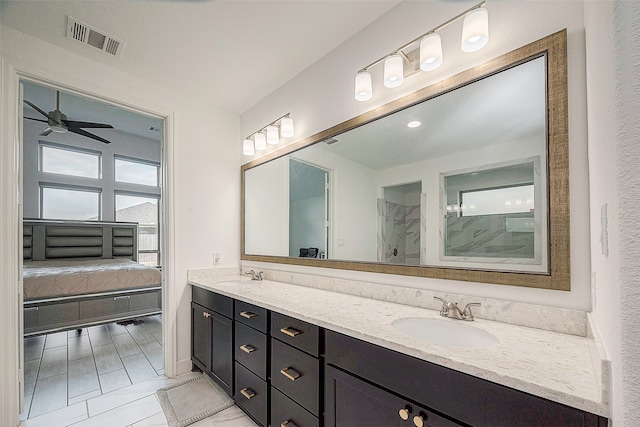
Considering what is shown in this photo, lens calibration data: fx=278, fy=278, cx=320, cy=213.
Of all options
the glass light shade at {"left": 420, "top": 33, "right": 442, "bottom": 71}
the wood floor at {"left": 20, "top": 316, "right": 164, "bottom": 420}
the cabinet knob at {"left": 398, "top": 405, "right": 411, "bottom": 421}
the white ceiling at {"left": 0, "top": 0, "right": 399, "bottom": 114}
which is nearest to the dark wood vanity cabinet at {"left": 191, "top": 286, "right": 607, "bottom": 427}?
the cabinet knob at {"left": 398, "top": 405, "right": 411, "bottom": 421}

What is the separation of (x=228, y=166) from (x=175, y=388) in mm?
2076

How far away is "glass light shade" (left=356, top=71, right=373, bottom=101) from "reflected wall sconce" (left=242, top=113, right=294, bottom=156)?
30.9 inches

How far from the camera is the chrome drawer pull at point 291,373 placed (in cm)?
142

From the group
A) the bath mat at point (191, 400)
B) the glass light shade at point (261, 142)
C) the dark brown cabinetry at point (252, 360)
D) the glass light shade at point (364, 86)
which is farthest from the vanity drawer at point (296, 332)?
the glass light shade at point (261, 142)

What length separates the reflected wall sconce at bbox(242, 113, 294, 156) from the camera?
238 cm

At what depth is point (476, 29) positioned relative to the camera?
1.24 meters

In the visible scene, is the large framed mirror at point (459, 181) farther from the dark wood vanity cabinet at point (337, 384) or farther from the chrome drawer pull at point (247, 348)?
the chrome drawer pull at point (247, 348)

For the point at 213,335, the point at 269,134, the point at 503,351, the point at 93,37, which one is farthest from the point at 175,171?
the point at 503,351

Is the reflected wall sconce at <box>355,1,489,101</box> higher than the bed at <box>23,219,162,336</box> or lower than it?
higher

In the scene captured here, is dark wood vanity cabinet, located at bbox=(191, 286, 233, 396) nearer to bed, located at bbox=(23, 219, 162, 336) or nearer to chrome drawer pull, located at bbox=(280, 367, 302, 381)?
chrome drawer pull, located at bbox=(280, 367, 302, 381)

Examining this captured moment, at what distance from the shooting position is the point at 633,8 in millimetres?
391

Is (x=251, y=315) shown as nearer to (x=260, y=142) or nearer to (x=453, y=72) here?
(x=260, y=142)

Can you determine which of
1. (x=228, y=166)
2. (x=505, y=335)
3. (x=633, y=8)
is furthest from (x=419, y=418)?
(x=228, y=166)

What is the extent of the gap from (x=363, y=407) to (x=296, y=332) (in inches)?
18.4
